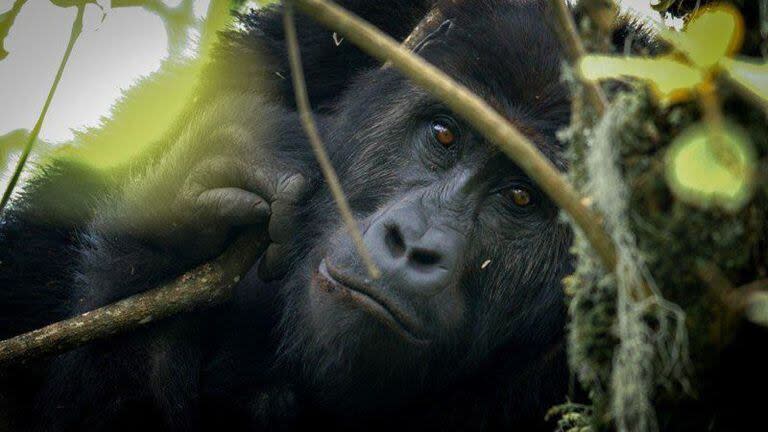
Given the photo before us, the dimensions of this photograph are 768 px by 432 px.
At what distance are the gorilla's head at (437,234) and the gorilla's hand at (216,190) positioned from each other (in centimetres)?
22

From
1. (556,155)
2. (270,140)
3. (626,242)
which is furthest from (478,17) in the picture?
(626,242)

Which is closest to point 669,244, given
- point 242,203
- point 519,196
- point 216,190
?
point 519,196

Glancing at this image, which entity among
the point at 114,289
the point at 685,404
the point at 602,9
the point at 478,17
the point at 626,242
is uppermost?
the point at 478,17

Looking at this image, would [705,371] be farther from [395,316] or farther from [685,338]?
[395,316]

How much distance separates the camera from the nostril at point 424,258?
248 cm

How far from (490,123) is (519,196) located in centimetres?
186

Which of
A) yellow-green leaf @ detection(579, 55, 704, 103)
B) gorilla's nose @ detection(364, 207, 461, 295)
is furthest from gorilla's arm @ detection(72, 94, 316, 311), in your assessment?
yellow-green leaf @ detection(579, 55, 704, 103)

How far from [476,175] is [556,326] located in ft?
2.39

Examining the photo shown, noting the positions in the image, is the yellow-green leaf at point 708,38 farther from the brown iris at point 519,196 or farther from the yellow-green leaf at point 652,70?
the brown iris at point 519,196

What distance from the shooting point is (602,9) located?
4.76 feet

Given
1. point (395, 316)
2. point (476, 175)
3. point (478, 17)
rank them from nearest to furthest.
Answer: point (395, 316) → point (476, 175) → point (478, 17)

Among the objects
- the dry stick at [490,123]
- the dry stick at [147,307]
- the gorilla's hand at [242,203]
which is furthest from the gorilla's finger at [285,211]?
the dry stick at [490,123]

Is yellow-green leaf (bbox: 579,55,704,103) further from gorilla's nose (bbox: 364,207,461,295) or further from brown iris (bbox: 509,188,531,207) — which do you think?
brown iris (bbox: 509,188,531,207)

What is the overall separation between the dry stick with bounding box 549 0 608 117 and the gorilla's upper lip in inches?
50.6
